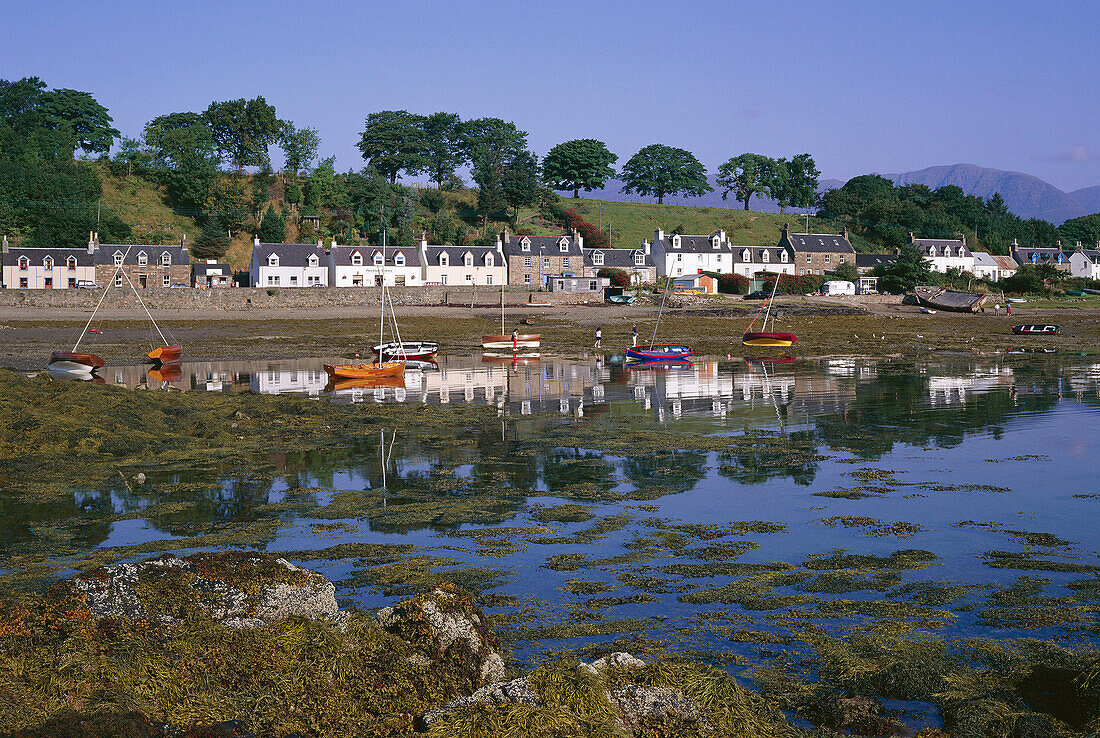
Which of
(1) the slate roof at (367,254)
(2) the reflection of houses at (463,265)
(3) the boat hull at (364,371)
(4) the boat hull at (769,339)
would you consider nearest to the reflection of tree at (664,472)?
(3) the boat hull at (364,371)

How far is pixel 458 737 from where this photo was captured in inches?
272

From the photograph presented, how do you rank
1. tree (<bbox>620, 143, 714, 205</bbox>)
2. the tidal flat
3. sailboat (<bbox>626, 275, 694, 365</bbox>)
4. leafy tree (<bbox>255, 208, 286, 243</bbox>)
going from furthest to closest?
tree (<bbox>620, 143, 714, 205</bbox>) < leafy tree (<bbox>255, 208, 286, 243</bbox>) < sailboat (<bbox>626, 275, 694, 365</bbox>) < the tidal flat

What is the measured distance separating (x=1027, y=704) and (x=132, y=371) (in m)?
44.8

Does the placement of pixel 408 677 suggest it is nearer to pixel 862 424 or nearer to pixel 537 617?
pixel 537 617

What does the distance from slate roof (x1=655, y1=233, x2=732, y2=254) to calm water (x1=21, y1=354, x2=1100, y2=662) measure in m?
89.0

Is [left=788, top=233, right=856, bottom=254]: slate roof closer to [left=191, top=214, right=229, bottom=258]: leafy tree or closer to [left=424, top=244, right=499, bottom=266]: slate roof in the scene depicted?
[left=424, top=244, right=499, bottom=266]: slate roof

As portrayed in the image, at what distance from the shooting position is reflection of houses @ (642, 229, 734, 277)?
120312 millimetres

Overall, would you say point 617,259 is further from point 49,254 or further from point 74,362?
point 74,362

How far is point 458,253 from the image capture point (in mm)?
109625

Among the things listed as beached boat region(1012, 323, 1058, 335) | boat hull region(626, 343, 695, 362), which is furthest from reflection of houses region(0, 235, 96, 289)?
beached boat region(1012, 323, 1058, 335)

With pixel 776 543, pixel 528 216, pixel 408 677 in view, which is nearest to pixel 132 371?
pixel 776 543

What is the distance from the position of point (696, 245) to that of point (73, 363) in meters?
91.6

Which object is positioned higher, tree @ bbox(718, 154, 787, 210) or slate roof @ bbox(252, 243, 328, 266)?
tree @ bbox(718, 154, 787, 210)

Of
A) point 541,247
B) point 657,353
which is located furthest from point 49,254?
point 657,353
